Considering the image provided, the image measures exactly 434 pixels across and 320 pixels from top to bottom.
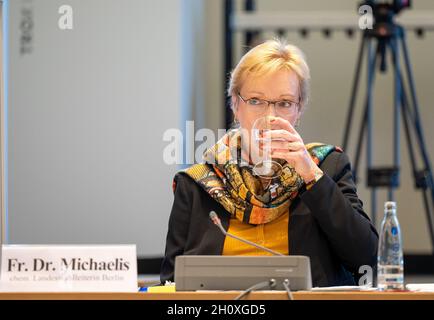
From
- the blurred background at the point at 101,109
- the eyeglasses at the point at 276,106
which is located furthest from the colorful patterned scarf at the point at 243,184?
the blurred background at the point at 101,109

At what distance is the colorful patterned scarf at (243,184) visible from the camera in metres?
2.08

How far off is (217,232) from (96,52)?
2.18 m

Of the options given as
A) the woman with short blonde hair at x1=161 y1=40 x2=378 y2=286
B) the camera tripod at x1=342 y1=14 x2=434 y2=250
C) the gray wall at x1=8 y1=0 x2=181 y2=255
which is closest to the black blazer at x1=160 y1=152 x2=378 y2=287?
the woman with short blonde hair at x1=161 y1=40 x2=378 y2=286

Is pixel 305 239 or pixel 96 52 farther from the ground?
pixel 96 52

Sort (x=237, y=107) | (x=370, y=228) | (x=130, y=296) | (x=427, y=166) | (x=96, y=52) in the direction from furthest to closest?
(x=96, y=52), (x=427, y=166), (x=237, y=107), (x=370, y=228), (x=130, y=296)

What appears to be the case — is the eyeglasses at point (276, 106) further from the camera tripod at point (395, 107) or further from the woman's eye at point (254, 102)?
the camera tripod at point (395, 107)

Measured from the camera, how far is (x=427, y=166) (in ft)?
12.5

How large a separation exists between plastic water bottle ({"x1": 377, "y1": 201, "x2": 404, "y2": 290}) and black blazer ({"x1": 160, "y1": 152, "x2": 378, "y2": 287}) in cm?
19

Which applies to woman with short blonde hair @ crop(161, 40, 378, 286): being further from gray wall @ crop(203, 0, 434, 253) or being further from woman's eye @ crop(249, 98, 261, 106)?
gray wall @ crop(203, 0, 434, 253)

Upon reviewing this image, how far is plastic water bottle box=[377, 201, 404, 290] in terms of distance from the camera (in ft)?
5.49

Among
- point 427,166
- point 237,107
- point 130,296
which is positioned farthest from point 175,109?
point 130,296

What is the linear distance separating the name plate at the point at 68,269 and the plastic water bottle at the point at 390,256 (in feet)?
1.71

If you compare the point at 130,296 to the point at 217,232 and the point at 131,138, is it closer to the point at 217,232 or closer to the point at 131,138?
the point at 217,232

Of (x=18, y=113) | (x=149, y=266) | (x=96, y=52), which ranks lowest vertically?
(x=149, y=266)
